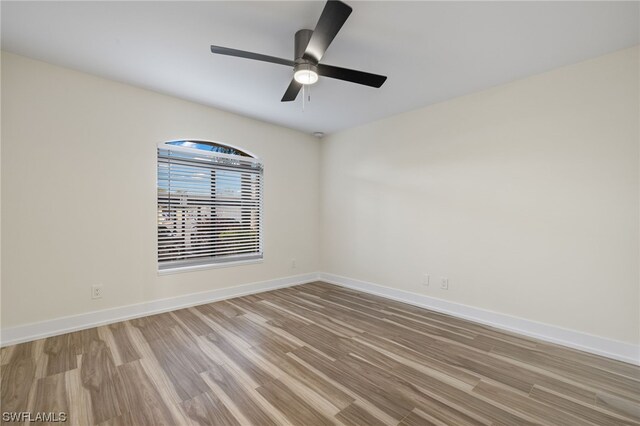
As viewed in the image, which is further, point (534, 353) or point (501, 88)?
point (501, 88)

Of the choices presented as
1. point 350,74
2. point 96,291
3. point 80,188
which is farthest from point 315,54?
point 96,291

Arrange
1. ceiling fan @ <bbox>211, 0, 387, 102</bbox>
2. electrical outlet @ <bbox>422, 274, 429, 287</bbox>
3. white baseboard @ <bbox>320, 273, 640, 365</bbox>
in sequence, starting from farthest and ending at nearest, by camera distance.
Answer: electrical outlet @ <bbox>422, 274, 429, 287</bbox>, white baseboard @ <bbox>320, 273, 640, 365</bbox>, ceiling fan @ <bbox>211, 0, 387, 102</bbox>

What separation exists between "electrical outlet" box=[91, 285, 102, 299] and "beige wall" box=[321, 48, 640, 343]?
3223 millimetres

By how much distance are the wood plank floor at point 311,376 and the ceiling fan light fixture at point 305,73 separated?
87.0 inches

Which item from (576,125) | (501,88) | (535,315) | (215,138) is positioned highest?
(501,88)

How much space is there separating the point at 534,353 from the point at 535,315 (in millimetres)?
458

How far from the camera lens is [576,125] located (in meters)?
2.38

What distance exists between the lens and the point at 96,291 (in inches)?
106

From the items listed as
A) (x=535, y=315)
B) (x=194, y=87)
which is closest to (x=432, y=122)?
(x=535, y=315)

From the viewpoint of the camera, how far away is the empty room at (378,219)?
1.75 m

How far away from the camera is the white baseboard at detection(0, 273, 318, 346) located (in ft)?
7.64

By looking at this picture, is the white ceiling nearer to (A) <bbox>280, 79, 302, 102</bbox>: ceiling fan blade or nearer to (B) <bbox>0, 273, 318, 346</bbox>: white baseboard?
(A) <bbox>280, 79, 302, 102</bbox>: ceiling fan blade

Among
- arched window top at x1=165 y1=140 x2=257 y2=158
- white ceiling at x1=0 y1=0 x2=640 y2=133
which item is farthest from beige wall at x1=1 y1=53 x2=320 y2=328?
white ceiling at x1=0 y1=0 x2=640 y2=133

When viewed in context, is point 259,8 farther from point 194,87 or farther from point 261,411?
point 261,411
